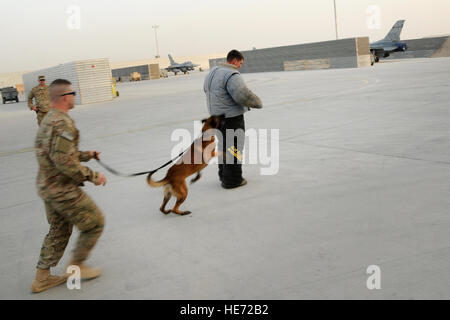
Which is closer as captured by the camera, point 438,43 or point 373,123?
point 373,123

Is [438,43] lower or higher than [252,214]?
higher

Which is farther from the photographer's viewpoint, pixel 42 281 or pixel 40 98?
pixel 40 98

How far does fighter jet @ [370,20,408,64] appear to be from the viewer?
47.8m

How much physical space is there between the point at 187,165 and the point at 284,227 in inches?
55.8

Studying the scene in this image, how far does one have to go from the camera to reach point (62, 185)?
150 inches

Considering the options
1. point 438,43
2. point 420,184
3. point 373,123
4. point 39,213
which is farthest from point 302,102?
point 438,43

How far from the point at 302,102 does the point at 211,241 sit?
39.6ft

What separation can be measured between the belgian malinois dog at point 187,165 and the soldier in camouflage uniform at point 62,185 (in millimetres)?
1509

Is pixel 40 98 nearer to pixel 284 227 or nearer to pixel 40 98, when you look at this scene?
pixel 40 98

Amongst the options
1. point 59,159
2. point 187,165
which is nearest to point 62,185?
point 59,159

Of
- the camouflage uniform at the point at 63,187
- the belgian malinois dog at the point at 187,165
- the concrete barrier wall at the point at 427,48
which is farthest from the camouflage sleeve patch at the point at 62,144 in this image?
the concrete barrier wall at the point at 427,48
